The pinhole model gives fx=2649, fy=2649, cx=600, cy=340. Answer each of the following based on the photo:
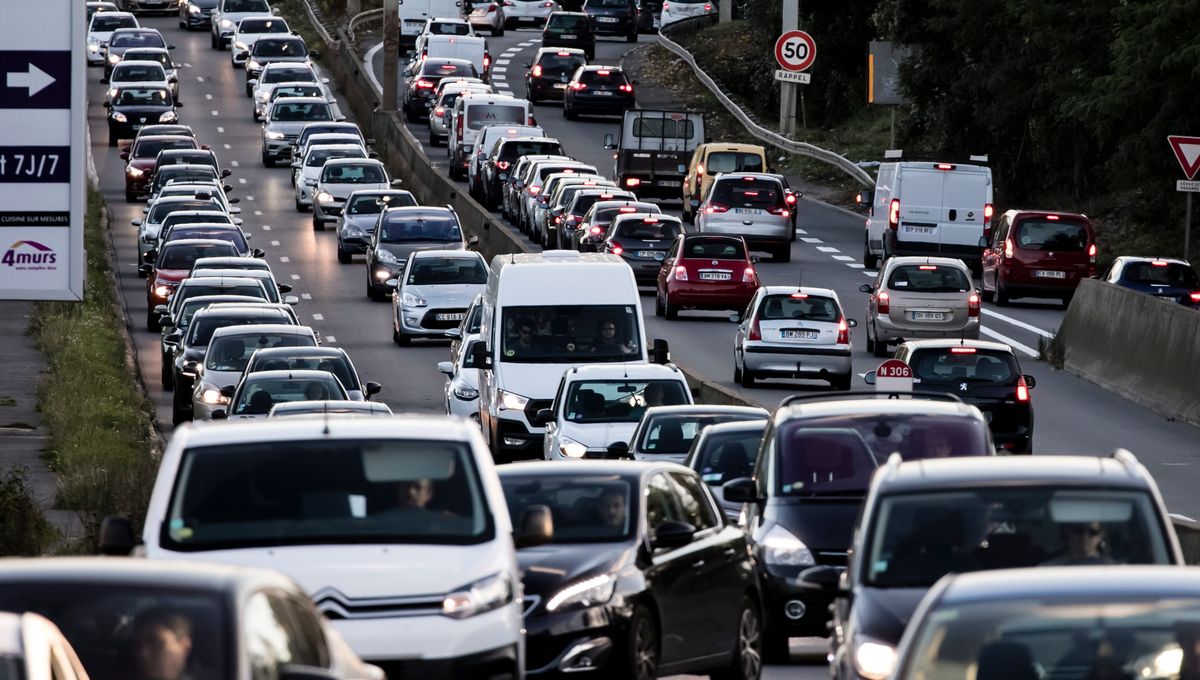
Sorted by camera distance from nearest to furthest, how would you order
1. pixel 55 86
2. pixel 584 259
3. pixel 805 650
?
pixel 805 650, pixel 55 86, pixel 584 259

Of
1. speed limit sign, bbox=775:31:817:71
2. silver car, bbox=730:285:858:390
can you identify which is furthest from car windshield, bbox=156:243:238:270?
speed limit sign, bbox=775:31:817:71

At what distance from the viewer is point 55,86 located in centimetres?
2223

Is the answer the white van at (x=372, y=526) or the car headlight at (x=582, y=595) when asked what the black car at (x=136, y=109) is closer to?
the car headlight at (x=582, y=595)

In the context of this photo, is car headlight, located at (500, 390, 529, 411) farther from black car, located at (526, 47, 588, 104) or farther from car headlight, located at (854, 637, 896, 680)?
black car, located at (526, 47, 588, 104)

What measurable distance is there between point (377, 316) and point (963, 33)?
19310 millimetres

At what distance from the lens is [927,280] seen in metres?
38.5

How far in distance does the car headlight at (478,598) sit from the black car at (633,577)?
1891 millimetres

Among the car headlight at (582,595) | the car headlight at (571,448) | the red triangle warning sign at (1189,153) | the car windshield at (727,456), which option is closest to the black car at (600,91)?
the red triangle warning sign at (1189,153)

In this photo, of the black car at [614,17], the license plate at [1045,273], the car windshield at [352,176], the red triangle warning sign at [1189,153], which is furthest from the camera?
the black car at [614,17]

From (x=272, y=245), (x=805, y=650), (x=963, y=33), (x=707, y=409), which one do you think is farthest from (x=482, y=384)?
(x=963, y=33)

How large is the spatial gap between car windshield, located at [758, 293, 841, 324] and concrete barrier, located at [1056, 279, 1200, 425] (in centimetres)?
383

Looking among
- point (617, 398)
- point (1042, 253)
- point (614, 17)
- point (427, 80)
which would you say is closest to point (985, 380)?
point (617, 398)

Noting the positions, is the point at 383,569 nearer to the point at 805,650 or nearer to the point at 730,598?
the point at 730,598

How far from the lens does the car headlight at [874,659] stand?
10.5 metres
